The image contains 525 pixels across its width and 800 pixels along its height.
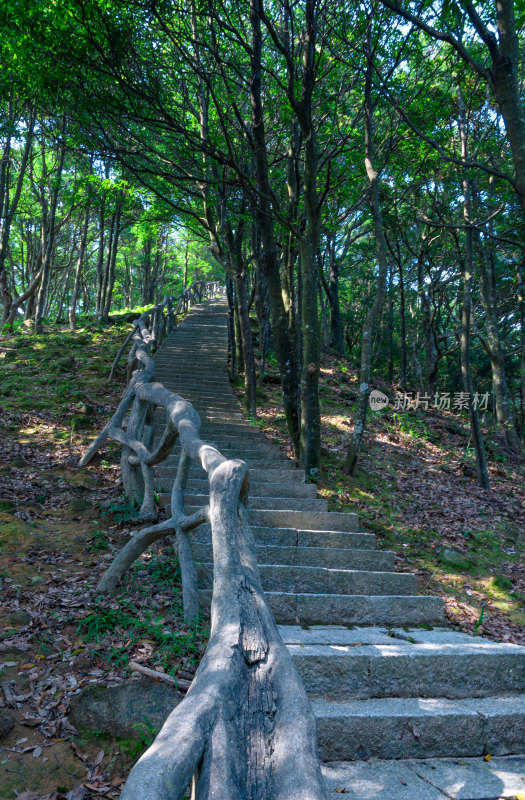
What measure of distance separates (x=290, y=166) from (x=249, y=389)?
4.74 metres

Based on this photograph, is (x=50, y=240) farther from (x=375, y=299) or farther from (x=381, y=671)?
(x=381, y=671)

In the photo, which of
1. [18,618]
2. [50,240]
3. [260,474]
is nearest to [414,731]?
[18,618]

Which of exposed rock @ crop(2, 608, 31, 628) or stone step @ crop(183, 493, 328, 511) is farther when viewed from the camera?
stone step @ crop(183, 493, 328, 511)

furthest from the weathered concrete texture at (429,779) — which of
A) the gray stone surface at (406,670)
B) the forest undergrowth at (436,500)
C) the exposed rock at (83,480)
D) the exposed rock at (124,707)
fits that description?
the exposed rock at (83,480)

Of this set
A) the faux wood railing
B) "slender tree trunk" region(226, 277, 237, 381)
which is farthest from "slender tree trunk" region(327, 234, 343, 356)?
the faux wood railing

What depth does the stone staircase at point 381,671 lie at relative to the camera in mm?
2488

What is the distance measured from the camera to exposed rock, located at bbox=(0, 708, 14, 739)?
8.25ft

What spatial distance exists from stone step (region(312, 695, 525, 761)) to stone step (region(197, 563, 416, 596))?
1.60 m

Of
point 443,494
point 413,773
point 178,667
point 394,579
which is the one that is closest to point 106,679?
point 178,667

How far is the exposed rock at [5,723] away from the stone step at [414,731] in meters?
1.66

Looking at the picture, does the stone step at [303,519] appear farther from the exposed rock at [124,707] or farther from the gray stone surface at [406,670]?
the exposed rock at [124,707]

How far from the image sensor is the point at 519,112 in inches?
167

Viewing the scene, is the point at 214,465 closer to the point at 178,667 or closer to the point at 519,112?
the point at 178,667

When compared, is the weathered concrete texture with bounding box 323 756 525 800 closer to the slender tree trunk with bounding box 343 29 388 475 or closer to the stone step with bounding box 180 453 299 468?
the stone step with bounding box 180 453 299 468
